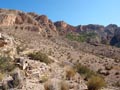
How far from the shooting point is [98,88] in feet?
43.8

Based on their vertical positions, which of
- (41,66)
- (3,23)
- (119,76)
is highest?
(3,23)

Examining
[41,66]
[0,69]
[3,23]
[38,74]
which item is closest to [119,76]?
[41,66]

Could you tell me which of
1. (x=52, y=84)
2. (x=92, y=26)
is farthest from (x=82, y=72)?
(x=92, y=26)

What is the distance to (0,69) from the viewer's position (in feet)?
49.2

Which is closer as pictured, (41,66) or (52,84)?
(52,84)

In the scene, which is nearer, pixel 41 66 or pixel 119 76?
pixel 41 66

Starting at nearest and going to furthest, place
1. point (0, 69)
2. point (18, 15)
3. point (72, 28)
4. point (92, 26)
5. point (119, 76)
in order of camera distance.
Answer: point (0, 69)
point (119, 76)
point (18, 15)
point (72, 28)
point (92, 26)

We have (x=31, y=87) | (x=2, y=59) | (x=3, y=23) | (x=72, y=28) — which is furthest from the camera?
(x=72, y=28)

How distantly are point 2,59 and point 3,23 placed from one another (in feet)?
180

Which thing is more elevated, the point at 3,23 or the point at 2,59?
the point at 3,23

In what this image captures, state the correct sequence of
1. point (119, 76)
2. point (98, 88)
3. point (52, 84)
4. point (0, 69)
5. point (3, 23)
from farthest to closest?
1. point (3, 23)
2. point (119, 76)
3. point (0, 69)
4. point (98, 88)
5. point (52, 84)

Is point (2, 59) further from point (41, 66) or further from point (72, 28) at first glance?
point (72, 28)

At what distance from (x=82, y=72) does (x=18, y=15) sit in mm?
67559

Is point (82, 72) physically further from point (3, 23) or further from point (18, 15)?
point (18, 15)
